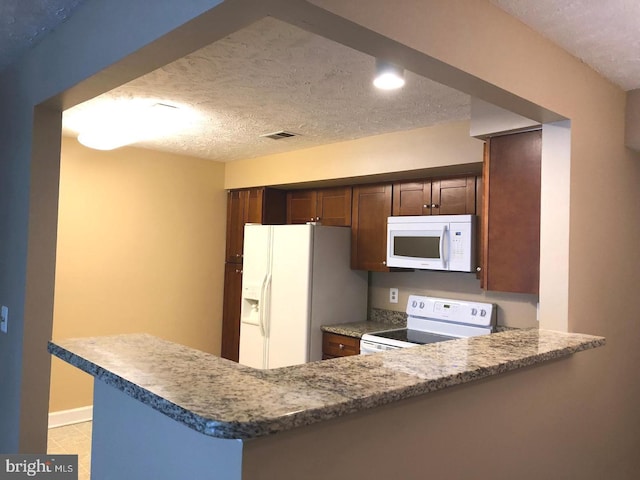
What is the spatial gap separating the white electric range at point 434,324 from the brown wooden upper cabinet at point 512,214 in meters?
0.81

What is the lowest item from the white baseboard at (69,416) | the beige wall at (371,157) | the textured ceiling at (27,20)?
the white baseboard at (69,416)

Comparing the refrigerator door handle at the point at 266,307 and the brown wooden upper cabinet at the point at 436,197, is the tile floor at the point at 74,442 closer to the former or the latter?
the refrigerator door handle at the point at 266,307

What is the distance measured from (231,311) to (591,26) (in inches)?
149

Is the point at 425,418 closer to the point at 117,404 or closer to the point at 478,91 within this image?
the point at 117,404

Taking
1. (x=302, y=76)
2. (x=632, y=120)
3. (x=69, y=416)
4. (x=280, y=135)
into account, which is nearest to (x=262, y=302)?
(x=280, y=135)

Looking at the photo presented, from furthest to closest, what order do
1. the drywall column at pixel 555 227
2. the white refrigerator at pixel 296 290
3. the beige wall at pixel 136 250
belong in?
the beige wall at pixel 136 250 → the white refrigerator at pixel 296 290 → the drywall column at pixel 555 227

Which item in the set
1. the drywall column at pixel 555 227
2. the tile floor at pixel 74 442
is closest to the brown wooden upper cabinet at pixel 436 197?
the drywall column at pixel 555 227

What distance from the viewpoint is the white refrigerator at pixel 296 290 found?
3830mm

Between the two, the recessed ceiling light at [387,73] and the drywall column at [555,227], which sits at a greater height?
the recessed ceiling light at [387,73]

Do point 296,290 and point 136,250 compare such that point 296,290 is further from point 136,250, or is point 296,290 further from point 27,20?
point 27,20

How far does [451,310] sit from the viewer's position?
140 inches

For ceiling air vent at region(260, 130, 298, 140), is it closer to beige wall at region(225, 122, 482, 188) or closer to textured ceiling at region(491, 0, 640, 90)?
beige wall at region(225, 122, 482, 188)

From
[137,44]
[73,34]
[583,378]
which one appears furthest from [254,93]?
[583,378]

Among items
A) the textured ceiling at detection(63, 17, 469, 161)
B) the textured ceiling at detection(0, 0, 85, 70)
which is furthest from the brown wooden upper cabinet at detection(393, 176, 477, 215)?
the textured ceiling at detection(0, 0, 85, 70)
